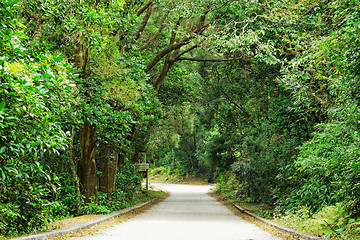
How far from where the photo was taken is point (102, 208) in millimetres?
14031

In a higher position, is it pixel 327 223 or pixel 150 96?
pixel 150 96

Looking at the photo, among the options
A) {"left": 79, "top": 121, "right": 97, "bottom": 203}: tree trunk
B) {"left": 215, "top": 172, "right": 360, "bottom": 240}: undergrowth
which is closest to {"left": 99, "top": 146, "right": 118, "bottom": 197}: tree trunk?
{"left": 79, "top": 121, "right": 97, "bottom": 203}: tree trunk

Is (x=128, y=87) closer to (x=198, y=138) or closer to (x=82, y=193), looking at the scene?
(x=82, y=193)

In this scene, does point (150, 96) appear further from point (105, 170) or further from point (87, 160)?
point (105, 170)

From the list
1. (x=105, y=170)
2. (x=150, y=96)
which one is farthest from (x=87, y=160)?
(x=150, y=96)

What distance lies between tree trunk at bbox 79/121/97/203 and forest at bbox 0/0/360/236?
0.04m

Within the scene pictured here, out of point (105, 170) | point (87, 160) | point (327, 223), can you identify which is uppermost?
point (87, 160)

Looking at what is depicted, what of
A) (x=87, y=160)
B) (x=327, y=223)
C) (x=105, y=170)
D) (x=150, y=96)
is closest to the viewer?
(x=327, y=223)

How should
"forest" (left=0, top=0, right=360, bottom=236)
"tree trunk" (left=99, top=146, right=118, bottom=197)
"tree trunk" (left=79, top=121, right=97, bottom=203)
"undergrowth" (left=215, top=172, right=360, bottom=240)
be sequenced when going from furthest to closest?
"tree trunk" (left=99, top=146, right=118, bottom=197), "tree trunk" (left=79, top=121, right=97, bottom=203), "undergrowth" (left=215, top=172, right=360, bottom=240), "forest" (left=0, top=0, right=360, bottom=236)

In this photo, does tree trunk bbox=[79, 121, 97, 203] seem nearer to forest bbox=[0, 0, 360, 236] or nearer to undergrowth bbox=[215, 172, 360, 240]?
forest bbox=[0, 0, 360, 236]

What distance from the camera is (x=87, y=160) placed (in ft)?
45.8

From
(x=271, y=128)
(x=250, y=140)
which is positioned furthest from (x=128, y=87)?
(x=250, y=140)

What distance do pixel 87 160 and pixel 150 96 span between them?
3.65 metres

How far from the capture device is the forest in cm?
605
